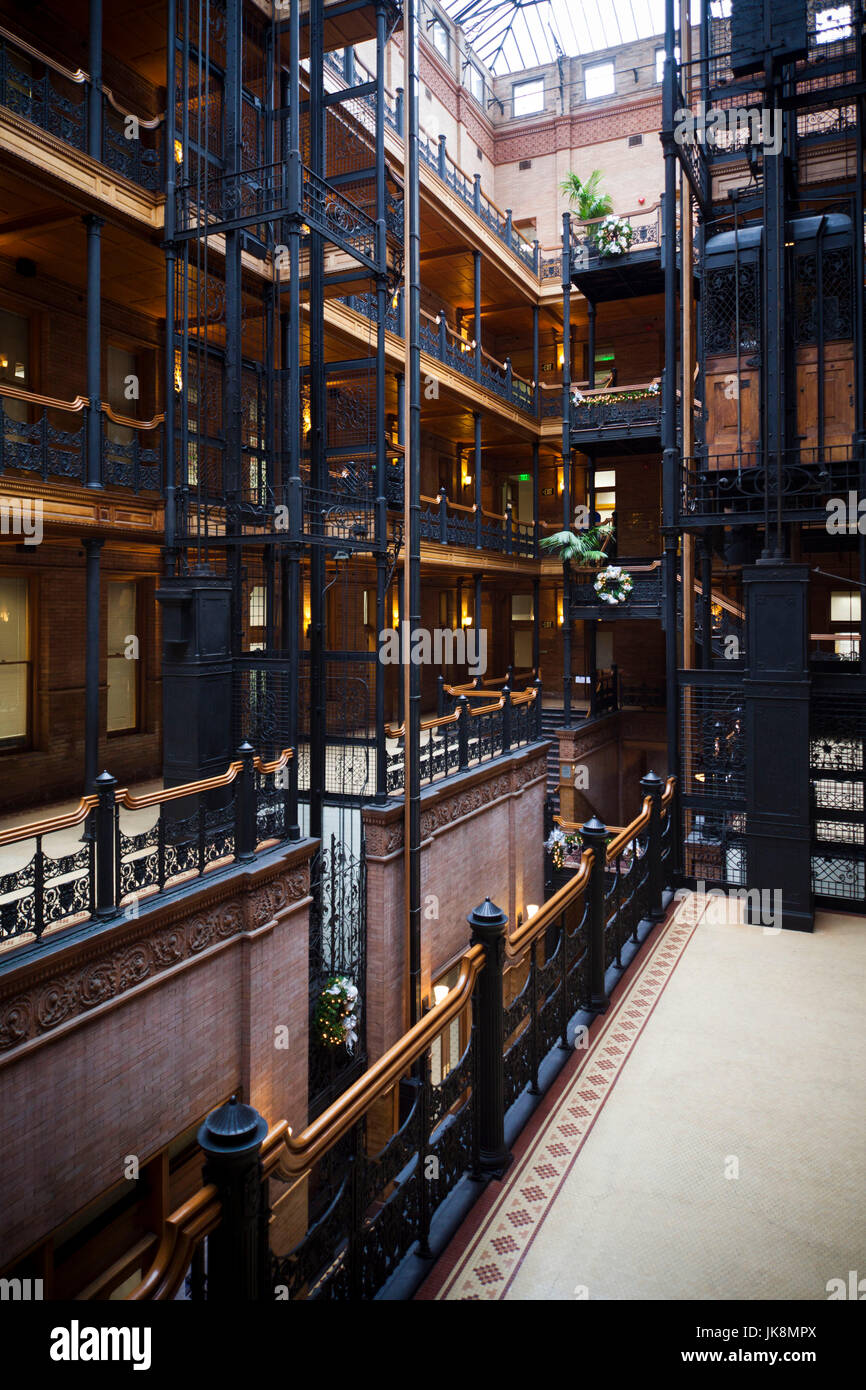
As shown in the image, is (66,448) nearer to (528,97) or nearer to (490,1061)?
(490,1061)

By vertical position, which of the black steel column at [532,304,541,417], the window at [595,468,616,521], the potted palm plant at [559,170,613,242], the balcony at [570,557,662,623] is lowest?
the balcony at [570,557,662,623]

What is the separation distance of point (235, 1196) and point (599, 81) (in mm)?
33111

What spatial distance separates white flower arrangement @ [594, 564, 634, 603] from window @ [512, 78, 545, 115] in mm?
17757

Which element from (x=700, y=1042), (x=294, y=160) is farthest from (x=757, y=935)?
(x=294, y=160)

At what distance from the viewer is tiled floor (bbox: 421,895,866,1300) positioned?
162 inches

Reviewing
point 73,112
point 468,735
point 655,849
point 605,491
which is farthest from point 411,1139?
point 605,491

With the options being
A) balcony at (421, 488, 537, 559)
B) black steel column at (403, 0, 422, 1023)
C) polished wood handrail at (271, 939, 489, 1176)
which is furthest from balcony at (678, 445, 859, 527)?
balcony at (421, 488, 537, 559)

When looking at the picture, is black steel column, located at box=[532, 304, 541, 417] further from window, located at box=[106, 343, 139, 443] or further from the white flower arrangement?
window, located at box=[106, 343, 139, 443]

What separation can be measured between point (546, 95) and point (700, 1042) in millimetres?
31342

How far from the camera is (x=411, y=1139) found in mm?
4605

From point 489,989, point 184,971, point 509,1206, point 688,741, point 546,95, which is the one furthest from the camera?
point 546,95

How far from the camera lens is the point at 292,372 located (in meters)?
10.3
